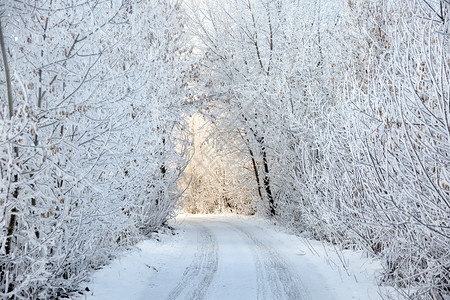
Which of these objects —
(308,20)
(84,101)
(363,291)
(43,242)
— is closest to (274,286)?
(363,291)

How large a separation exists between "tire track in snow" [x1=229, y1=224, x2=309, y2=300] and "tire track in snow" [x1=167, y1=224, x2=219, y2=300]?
78 cm

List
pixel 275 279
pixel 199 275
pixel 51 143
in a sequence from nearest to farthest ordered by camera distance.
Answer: pixel 51 143 → pixel 275 279 → pixel 199 275

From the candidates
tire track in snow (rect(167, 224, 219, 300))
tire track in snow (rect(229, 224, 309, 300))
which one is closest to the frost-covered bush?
tire track in snow (rect(167, 224, 219, 300))

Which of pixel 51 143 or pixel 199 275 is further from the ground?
pixel 51 143

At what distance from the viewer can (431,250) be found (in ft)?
13.9

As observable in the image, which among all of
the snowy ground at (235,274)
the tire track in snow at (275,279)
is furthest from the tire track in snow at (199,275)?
the tire track in snow at (275,279)

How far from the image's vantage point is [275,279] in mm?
6129

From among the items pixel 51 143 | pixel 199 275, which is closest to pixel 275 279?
pixel 199 275

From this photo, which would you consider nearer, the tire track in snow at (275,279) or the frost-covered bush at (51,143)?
the frost-covered bush at (51,143)

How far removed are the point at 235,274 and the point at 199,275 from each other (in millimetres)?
585

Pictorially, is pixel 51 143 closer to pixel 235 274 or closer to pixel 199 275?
pixel 199 275

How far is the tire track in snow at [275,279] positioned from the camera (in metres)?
5.39

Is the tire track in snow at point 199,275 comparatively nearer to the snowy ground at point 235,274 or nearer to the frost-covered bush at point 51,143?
the snowy ground at point 235,274

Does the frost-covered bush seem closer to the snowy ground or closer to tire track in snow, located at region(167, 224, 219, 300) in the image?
the snowy ground
